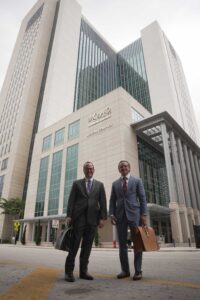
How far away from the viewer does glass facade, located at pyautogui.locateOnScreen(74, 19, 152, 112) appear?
7784 cm

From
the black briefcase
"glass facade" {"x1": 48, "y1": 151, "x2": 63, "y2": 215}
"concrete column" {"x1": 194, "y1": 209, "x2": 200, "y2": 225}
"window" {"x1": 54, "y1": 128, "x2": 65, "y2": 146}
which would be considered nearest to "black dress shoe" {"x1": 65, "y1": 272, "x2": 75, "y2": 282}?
the black briefcase

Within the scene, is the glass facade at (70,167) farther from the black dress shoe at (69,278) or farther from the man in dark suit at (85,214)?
the black dress shoe at (69,278)

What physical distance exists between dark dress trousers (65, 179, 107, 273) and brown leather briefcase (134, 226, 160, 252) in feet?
2.23

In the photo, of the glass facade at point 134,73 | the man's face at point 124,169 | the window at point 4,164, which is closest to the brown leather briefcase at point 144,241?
the man's face at point 124,169

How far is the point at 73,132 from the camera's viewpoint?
39344 mm

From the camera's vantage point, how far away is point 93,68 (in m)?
88.0

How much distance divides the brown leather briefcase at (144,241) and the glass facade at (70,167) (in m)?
31.4

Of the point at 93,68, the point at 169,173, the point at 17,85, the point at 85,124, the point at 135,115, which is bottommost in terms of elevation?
the point at 169,173

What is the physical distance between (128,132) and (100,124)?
Result: 16.2ft

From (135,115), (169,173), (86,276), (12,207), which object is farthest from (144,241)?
(12,207)

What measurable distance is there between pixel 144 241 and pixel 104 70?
9427cm

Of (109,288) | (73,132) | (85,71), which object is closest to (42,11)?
(85,71)

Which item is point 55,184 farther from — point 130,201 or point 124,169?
point 130,201

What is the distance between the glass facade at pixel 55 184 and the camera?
1400 inches
